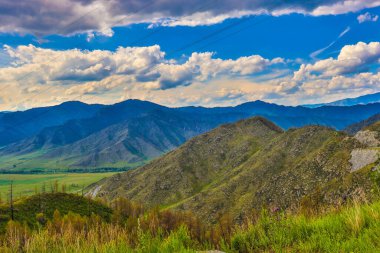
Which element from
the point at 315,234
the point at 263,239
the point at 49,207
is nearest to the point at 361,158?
the point at 49,207

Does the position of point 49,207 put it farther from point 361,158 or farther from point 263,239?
point 263,239

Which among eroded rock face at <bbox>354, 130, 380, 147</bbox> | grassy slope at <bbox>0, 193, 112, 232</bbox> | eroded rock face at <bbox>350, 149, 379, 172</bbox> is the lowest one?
grassy slope at <bbox>0, 193, 112, 232</bbox>

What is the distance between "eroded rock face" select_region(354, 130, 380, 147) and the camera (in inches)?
6127

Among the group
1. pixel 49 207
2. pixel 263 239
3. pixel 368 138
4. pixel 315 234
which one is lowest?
pixel 49 207

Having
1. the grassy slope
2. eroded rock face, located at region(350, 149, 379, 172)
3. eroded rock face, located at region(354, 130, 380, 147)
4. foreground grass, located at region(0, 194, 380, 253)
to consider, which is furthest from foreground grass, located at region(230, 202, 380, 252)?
eroded rock face, located at region(354, 130, 380, 147)

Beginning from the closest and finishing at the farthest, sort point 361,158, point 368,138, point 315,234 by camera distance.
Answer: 1. point 315,234
2. point 361,158
3. point 368,138

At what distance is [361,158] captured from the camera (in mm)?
145250

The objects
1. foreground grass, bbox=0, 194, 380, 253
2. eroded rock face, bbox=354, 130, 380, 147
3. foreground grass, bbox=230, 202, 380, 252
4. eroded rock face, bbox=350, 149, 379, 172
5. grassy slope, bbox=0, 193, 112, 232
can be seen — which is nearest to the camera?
foreground grass, bbox=230, 202, 380, 252

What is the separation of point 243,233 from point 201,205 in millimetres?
177011

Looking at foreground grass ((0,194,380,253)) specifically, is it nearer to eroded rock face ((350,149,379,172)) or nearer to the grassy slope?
the grassy slope

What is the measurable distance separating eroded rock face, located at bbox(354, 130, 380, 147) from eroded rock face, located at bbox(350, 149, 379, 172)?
8.53m

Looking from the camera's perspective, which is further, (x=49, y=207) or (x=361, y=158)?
(x=361, y=158)

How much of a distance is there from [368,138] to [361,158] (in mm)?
19088

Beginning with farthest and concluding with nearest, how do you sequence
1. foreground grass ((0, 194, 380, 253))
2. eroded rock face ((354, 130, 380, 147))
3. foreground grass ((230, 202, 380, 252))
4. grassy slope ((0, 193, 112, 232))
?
eroded rock face ((354, 130, 380, 147)) < grassy slope ((0, 193, 112, 232)) < foreground grass ((0, 194, 380, 253)) < foreground grass ((230, 202, 380, 252))
